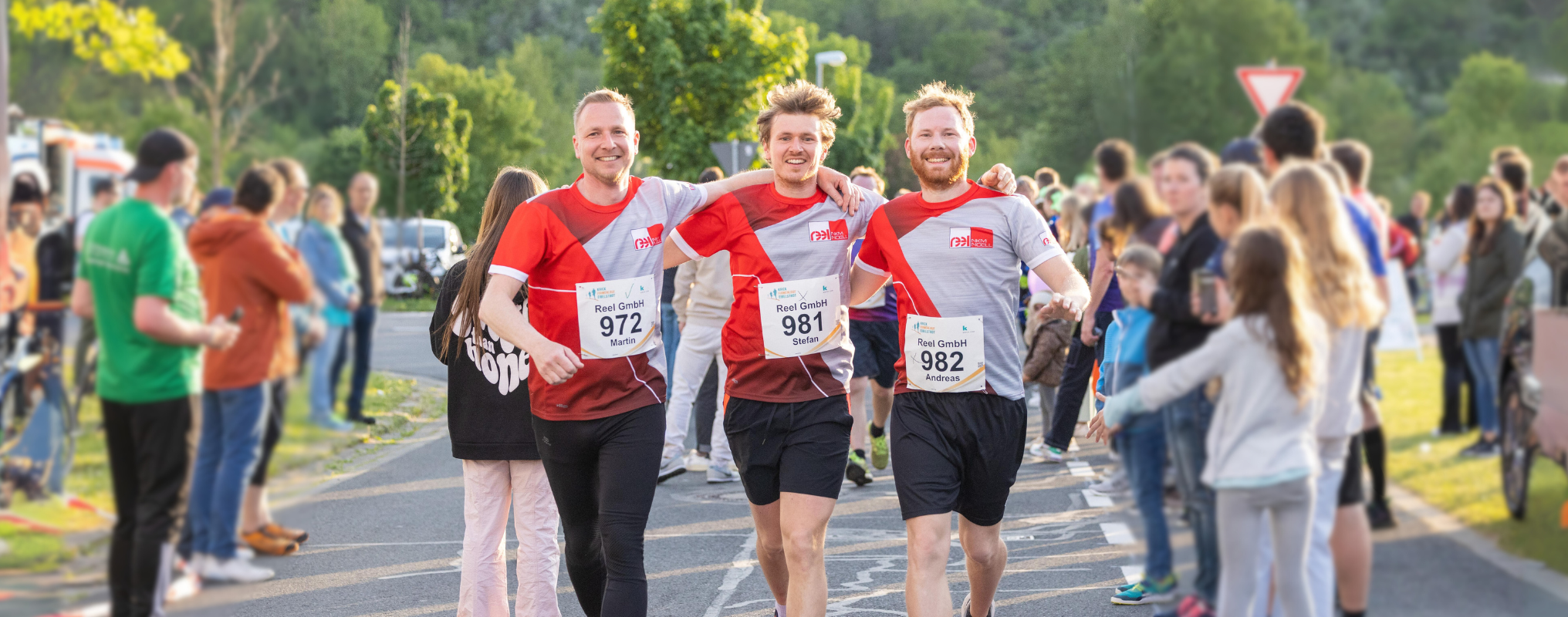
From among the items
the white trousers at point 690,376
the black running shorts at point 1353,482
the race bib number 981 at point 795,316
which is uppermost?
the race bib number 981 at point 795,316

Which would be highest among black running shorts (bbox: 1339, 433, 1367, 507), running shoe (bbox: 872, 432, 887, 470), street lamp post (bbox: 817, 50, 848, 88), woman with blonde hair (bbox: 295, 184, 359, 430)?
street lamp post (bbox: 817, 50, 848, 88)

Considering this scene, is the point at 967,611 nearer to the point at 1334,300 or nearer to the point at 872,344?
the point at 1334,300

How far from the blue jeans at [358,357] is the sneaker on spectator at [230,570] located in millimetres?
270

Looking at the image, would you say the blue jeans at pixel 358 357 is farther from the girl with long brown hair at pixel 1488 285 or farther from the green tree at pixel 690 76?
the green tree at pixel 690 76

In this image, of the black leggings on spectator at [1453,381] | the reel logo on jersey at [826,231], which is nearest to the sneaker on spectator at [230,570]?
the black leggings on spectator at [1453,381]

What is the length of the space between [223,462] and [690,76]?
775 inches

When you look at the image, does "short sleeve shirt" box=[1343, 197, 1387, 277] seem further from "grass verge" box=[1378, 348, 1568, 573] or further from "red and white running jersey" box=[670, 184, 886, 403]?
"red and white running jersey" box=[670, 184, 886, 403]

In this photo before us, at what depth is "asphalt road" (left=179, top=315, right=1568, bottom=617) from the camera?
501 cm

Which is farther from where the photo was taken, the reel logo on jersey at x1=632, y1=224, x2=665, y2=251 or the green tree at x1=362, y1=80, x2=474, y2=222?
the reel logo on jersey at x1=632, y1=224, x2=665, y2=251

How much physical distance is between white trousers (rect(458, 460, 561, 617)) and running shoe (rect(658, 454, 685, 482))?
3364 mm

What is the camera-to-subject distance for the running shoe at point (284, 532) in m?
1.71

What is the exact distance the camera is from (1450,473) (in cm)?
202

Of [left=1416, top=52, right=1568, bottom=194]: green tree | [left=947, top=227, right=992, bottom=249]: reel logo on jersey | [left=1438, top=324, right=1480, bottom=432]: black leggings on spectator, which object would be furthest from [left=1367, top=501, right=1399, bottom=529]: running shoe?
[left=947, top=227, right=992, bottom=249]: reel logo on jersey

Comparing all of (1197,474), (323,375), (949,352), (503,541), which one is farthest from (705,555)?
(323,375)
